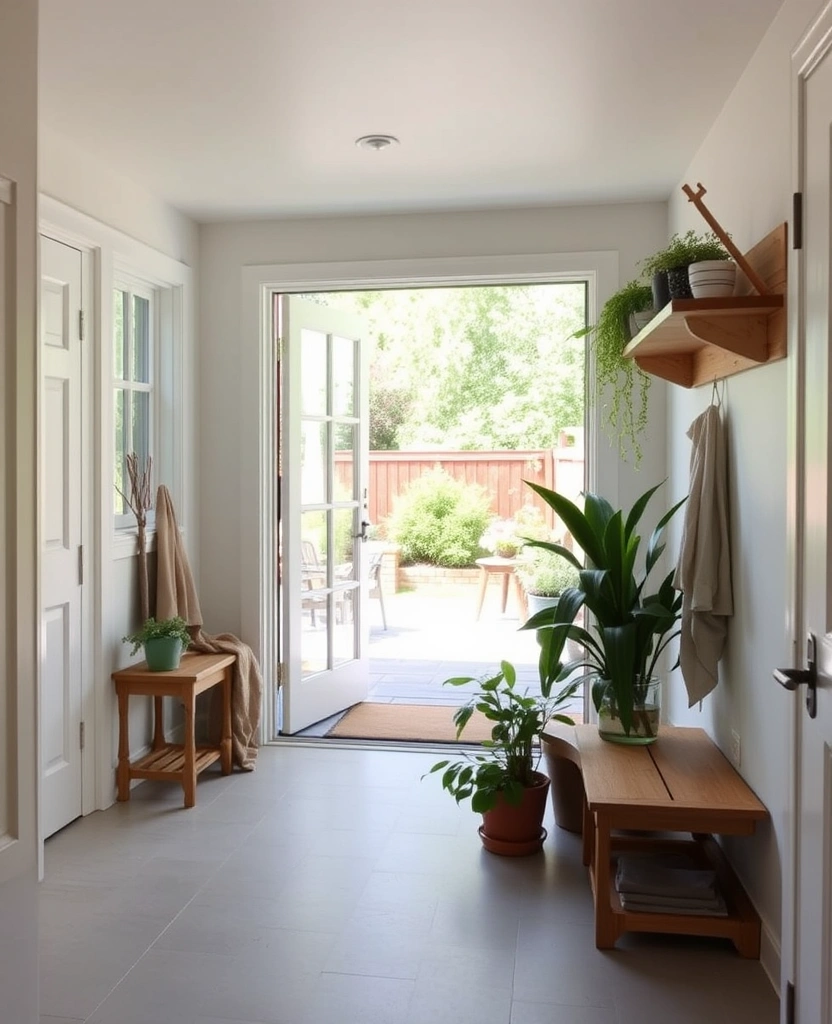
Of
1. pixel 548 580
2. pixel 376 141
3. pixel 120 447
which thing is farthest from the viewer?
pixel 548 580

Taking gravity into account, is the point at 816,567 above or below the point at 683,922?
above

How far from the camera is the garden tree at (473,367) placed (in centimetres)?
Result: 1141

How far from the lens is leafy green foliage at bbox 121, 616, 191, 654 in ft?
12.1

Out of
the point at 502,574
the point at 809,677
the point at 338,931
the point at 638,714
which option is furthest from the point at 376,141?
the point at 502,574

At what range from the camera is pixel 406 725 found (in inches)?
189

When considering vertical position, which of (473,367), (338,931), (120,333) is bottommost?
(338,931)

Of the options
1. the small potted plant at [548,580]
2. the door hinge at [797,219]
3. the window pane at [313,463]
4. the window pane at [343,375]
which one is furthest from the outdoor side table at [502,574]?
the door hinge at [797,219]

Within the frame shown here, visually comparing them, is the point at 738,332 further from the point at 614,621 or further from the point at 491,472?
the point at 491,472

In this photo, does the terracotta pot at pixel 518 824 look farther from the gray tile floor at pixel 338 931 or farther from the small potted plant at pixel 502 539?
the small potted plant at pixel 502 539

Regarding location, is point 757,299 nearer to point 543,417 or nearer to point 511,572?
point 511,572

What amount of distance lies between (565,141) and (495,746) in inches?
83.5

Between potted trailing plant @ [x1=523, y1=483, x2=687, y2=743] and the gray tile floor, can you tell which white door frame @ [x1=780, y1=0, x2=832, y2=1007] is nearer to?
the gray tile floor

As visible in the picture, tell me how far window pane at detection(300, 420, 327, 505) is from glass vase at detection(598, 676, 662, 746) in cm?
201

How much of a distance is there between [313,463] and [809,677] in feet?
10.3
